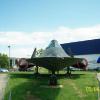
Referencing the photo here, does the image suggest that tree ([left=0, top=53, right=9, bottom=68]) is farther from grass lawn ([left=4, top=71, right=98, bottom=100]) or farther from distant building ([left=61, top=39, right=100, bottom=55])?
grass lawn ([left=4, top=71, right=98, bottom=100])

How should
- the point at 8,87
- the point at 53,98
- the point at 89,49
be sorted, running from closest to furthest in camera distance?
1. the point at 53,98
2. the point at 8,87
3. the point at 89,49

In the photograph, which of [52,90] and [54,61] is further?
[52,90]

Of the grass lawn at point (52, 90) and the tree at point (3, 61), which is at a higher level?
the tree at point (3, 61)

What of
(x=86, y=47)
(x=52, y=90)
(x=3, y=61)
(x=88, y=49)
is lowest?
(x=52, y=90)

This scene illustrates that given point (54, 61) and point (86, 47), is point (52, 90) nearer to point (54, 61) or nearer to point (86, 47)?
point (54, 61)

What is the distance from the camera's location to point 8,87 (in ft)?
76.9

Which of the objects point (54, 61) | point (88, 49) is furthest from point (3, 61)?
point (54, 61)

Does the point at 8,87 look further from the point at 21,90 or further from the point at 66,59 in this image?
the point at 66,59

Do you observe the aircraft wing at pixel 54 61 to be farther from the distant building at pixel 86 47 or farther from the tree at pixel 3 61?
the distant building at pixel 86 47

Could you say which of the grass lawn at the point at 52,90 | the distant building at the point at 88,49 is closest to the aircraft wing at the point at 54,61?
the grass lawn at the point at 52,90

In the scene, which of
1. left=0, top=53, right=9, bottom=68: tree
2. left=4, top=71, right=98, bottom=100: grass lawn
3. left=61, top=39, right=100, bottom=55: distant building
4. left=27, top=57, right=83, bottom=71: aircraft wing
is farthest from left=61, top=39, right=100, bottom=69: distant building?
left=27, top=57, right=83, bottom=71: aircraft wing

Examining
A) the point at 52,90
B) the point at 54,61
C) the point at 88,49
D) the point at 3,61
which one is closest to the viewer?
the point at 54,61

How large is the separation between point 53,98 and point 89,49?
89.6m

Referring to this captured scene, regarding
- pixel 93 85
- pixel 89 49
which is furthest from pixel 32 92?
pixel 89 49
